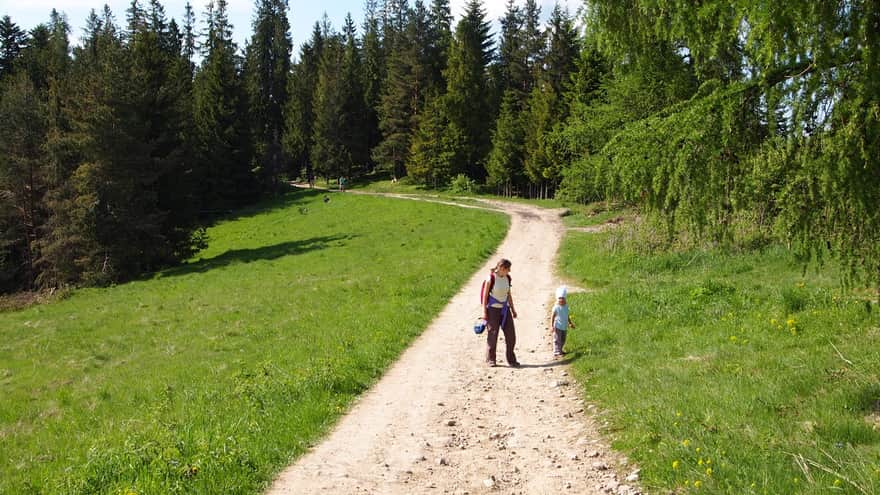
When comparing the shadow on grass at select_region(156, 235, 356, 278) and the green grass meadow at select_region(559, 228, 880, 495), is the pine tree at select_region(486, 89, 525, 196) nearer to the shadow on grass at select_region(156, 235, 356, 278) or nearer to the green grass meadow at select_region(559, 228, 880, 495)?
the shadow on grass at select_region(156, 235, 356, 278)

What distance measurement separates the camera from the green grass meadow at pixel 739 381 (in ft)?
19.2

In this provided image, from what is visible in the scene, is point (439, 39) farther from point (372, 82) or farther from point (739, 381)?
point (739, 381)

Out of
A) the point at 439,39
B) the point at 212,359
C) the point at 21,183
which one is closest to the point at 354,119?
the point at 439,39

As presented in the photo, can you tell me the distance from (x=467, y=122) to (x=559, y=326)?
176ft

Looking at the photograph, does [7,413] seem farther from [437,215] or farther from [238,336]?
[437,215]

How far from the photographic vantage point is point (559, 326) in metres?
11.7

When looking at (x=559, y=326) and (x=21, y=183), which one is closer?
(x=559, y=326)

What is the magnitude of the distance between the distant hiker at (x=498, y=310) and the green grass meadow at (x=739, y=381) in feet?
4.16

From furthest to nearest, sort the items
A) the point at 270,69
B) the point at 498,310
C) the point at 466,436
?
the point at 270,69 < the point at 498,310 < the point at 466,436

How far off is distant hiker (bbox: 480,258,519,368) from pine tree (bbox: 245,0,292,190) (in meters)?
70.3

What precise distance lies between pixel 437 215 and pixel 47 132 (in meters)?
26.8

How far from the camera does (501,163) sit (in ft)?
186

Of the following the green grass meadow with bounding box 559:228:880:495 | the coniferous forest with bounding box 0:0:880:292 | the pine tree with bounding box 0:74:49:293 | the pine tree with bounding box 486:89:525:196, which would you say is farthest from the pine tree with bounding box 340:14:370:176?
Result: the green grass meadow with bounding box 559:228:880:495

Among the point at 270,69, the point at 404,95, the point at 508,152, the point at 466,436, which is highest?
the point at 270,69
